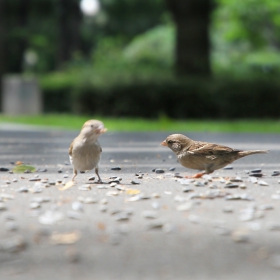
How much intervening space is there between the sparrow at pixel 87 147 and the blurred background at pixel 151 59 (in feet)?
44.9

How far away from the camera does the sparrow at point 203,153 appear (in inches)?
269

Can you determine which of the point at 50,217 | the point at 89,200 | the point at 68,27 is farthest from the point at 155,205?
the point at 68,27

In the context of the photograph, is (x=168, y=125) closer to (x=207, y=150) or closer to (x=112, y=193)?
(x=207, y=150)

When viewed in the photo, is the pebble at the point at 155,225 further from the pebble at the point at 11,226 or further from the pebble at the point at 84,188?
the pebble at the point at 84,188

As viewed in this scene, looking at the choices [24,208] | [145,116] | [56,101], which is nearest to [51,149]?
[24,208]

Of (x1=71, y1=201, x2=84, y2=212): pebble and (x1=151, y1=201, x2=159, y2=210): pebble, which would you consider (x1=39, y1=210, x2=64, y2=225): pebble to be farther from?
(x1=151, y1=201, x2=159, y2=210): pebble

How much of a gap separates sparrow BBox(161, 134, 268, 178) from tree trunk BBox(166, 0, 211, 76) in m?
14.7

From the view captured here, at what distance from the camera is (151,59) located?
99.6 ft

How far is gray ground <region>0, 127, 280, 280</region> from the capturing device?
3.95 meters

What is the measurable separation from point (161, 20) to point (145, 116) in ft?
88.9

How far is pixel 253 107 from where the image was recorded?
20.9 m

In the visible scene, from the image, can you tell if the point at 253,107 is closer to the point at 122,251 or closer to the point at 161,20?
the point at 122,251

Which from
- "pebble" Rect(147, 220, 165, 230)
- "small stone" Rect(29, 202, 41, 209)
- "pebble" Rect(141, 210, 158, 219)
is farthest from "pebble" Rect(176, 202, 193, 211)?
"small stone" Rect(29, 202, 41, 209)

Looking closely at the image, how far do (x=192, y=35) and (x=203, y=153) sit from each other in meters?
15.0
